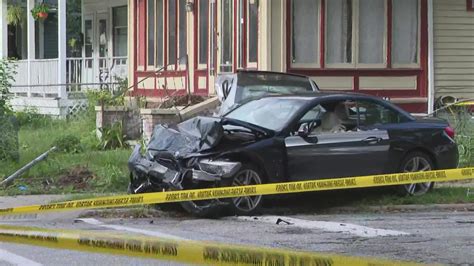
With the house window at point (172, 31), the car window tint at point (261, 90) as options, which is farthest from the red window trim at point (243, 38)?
the car window tint at point (261, 90)

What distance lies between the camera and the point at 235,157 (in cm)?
980

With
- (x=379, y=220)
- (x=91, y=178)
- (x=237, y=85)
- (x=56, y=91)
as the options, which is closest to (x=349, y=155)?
(x=379, y=220)

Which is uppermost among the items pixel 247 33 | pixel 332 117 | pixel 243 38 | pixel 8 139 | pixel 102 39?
pixel 102 39

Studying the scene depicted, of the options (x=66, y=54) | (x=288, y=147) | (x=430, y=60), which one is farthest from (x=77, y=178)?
(x=66, y=54)

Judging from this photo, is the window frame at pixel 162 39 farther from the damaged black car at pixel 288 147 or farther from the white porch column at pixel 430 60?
the damaged black car at pixel 288 147

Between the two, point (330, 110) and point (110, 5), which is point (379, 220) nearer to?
point (330, 110)

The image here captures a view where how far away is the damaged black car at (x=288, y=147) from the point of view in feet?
31.9

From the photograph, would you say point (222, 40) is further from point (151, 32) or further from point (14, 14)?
point (14, 14)

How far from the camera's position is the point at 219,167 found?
31.6 feet

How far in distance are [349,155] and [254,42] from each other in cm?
669

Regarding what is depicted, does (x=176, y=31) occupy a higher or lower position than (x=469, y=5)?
lower

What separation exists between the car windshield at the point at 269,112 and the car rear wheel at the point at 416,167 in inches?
74.1

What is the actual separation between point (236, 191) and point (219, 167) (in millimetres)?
715

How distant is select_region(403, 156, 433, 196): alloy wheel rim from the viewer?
36.9ft
